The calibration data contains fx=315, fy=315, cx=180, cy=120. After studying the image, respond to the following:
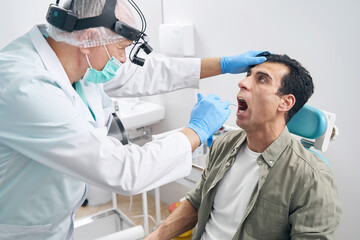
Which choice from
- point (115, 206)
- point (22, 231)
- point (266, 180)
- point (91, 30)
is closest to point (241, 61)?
point (266, 180)

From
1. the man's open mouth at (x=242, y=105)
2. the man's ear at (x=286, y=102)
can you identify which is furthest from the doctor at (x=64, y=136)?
the man's ear at (x=286, y=102)

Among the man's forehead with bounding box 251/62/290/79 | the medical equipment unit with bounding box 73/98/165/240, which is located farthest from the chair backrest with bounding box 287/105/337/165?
the medical equipment unit with bounding box 73/98/165/240

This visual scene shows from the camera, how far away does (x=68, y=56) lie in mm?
1121

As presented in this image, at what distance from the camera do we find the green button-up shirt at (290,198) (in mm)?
1073

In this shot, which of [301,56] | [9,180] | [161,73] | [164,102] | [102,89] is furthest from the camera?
[164,102]

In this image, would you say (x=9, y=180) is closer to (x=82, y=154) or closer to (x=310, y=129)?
(x=82, y=154)

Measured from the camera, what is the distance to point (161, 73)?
5.18 ft

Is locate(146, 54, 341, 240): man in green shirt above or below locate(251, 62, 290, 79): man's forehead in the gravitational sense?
below

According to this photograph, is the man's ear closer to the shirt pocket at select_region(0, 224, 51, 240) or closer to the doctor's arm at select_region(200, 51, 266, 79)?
the doctor's arm at select_region(200, 51, 266, 79)

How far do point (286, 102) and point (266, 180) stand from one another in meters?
0.32

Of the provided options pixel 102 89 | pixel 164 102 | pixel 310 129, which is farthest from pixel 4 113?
pixel 164 102

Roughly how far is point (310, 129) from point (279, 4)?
0.84m

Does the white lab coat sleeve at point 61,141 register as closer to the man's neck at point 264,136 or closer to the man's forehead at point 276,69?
the man's neck at point 264,136

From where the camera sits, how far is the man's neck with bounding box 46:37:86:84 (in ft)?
3.65
